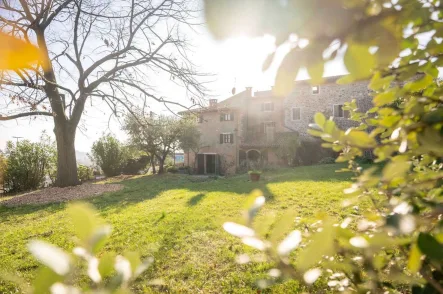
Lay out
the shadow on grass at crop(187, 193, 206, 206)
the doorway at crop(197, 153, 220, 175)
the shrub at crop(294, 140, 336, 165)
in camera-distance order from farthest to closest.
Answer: the doorway at crop(197, 153, 220, 175) → the shrub at crop(294, 140, 336, 165) → the shadow on grass at crop(187, 193, 206, 206)

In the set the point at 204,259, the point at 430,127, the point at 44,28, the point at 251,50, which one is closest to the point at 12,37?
the point at 44,28

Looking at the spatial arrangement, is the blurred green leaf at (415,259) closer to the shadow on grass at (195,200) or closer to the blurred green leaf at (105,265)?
the blurred green leaf at (105,265)

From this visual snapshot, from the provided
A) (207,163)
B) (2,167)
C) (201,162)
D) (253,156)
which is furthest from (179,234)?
(201,162)

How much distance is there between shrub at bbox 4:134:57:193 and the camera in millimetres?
17047

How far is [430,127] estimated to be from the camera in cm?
Answer: 82

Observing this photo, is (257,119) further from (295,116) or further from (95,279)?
(95,279)

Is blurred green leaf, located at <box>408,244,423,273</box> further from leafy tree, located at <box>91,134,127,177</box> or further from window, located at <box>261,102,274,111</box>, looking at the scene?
leafy tree, located at <box>91,134,127,177</box>

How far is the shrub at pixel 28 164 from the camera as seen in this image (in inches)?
671

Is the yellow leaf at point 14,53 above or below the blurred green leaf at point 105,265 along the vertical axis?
above

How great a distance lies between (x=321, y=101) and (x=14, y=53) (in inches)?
905

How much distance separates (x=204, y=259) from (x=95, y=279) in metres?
4.36

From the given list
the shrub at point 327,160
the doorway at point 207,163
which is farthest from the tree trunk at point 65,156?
the shrub at point 327,160

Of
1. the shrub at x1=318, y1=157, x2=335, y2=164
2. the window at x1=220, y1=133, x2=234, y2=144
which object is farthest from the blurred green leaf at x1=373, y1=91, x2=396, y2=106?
the window at x1=220, y1=133, x2=234, y2=144

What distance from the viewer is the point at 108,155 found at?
27.2m
